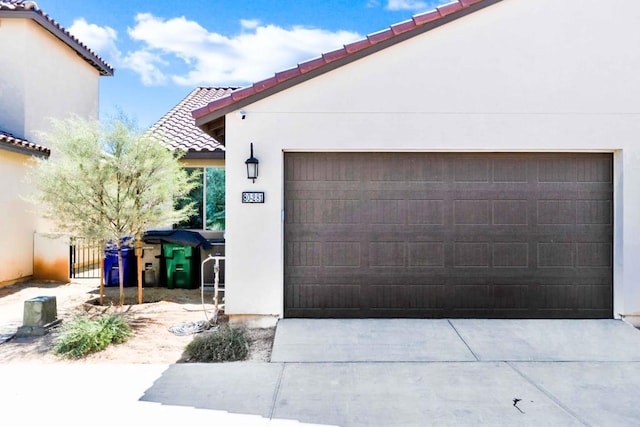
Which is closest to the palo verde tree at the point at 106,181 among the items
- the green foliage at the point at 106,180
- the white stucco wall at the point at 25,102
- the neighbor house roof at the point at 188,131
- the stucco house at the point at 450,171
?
the green foliage at the point at 106,180

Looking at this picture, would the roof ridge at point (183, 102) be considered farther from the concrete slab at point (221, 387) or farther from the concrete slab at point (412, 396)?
the concrete slab at point (412, 396)

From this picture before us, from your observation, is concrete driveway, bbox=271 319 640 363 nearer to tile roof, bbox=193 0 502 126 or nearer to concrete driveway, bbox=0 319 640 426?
concrete driveway, bbox=0 319 640 426

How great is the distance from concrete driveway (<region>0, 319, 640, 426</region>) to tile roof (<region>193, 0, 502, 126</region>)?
3.27 meters

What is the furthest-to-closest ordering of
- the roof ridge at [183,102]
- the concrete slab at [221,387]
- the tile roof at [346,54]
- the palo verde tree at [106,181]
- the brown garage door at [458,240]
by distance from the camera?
the roof ridge at [183,102] → the palo verde tree at [106,181] → the brown garage door at [458,240] → the tile roof at [346,54] → the concrete slab at [221,387]

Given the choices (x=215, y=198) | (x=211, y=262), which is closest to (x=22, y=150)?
(x=215, y=198)

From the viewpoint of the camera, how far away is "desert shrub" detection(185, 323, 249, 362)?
4.72m

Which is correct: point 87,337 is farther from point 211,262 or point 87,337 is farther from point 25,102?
point 25,102

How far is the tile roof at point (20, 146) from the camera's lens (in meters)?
8.68

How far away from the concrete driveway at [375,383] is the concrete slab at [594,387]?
0.03ft

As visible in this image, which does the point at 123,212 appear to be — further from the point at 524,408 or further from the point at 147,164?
the point at 524,408

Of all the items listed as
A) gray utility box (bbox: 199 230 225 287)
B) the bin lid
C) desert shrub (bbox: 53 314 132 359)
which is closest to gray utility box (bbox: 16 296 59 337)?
desert shrub (bbox: 53 314 132 359)

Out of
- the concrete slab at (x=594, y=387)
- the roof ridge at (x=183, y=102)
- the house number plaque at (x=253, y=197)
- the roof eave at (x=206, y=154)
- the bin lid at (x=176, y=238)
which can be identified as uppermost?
the roof ridge at (x=183, y=102)

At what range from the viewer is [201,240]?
845cm

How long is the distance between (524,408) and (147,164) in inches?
246
